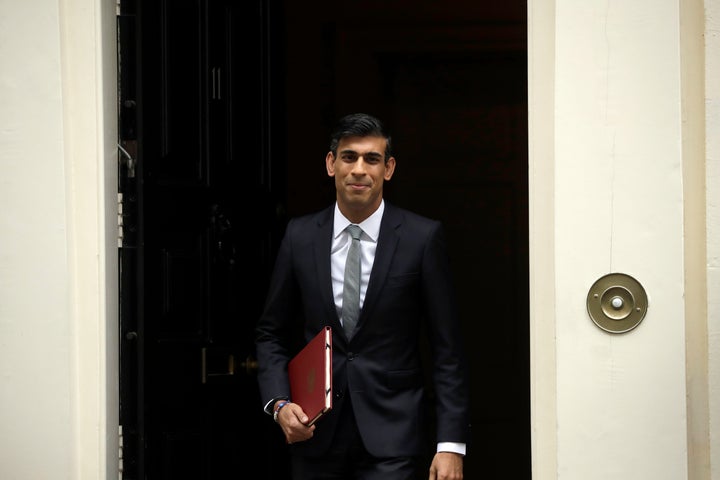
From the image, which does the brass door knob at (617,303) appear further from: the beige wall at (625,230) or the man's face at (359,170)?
the man's face at (359,170)

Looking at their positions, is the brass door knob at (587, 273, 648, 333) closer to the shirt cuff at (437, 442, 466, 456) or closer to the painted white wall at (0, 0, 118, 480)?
the shirt cuff at (437, 442, 466, 456)

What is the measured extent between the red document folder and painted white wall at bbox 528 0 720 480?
2.43 ft

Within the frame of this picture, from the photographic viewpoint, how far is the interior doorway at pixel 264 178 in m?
3.72

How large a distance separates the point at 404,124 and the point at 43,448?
3811mm

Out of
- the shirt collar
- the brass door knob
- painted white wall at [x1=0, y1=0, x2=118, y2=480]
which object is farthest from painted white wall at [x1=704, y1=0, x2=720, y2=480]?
painted white wall at [x1=0, y1=0, x2=118, y2=480]

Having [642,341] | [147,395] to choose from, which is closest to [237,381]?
[147,395]

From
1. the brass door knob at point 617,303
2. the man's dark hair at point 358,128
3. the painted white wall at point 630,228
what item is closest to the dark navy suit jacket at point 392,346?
the man's dark hair at point 358,128

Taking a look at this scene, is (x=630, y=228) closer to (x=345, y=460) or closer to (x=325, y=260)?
(x=325, y=260)

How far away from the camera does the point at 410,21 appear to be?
21.4 ft

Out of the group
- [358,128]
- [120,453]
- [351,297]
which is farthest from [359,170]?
[120,453]

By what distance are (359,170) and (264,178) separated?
3.20ft

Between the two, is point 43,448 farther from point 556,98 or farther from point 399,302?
point 556,98

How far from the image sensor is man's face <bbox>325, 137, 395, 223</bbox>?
367 cm

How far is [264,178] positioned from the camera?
4.54 metres
